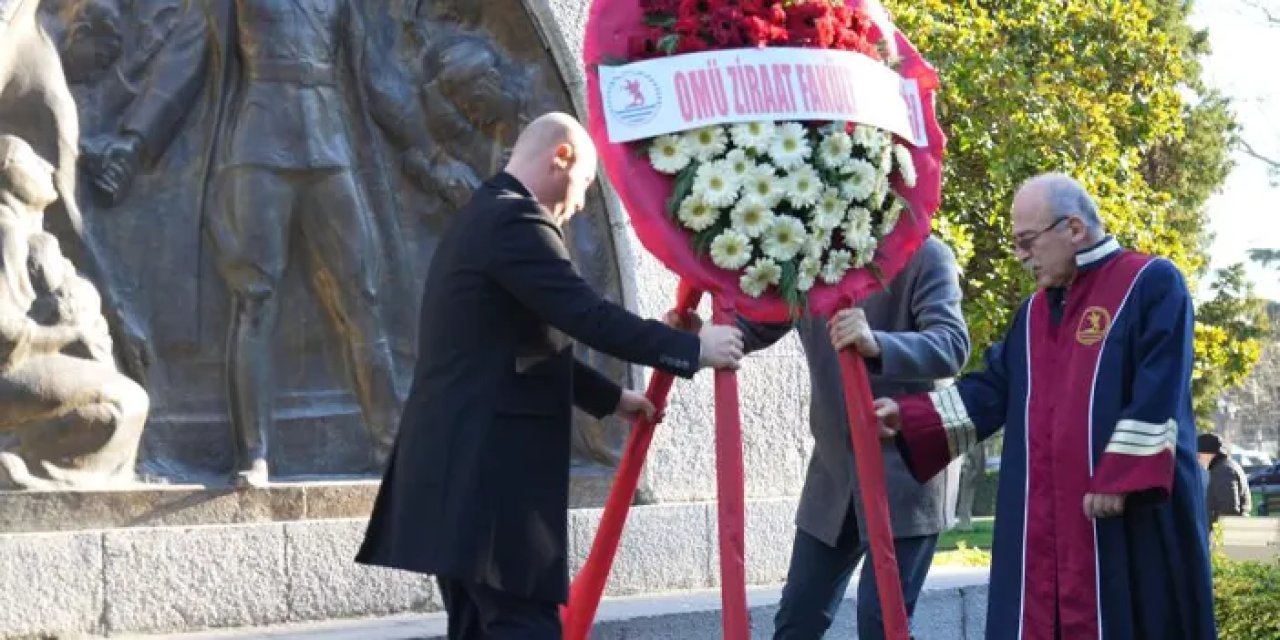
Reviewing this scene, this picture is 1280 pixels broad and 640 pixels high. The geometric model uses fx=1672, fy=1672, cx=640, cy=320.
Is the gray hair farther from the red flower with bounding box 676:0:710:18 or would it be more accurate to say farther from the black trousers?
the black trousers

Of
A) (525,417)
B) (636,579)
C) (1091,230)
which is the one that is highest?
(1091,230)

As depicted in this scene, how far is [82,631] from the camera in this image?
618 cm

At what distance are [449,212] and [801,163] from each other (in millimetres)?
3226

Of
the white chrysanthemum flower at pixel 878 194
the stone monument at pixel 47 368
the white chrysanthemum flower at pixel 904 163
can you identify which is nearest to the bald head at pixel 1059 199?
the white chrysanthemum flower at pixel 904 163

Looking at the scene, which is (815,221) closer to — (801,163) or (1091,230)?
(801,163)

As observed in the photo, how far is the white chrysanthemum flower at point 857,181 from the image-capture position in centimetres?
477

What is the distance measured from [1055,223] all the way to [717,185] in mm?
1151

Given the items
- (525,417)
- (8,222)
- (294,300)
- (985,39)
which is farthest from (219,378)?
(985,39)

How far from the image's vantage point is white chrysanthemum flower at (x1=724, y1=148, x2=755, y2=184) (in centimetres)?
467

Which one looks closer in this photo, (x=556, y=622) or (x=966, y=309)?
(x=556, y=622)

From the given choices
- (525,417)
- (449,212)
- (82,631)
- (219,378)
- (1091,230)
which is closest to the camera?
(525,417)

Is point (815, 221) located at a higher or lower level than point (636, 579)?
higher

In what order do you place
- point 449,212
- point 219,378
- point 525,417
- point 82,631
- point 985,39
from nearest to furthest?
point 525,417, point 82,631, point 219,378, point 449,212, point 985,39

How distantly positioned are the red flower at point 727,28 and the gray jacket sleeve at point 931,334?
3.22ft
